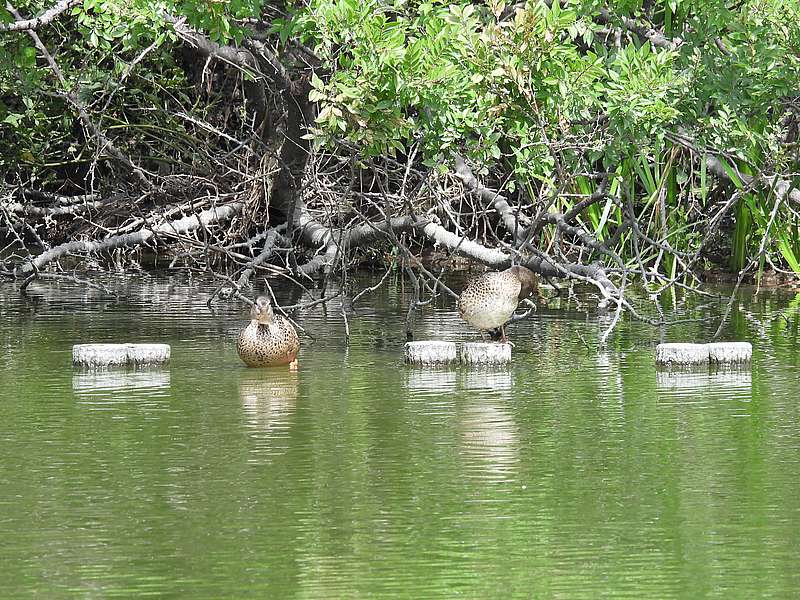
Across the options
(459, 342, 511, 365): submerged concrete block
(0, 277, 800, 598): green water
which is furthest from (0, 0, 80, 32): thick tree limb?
(459, 342, 511, 365): submerged concrete block

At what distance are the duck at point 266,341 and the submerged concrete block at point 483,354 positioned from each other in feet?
3.17

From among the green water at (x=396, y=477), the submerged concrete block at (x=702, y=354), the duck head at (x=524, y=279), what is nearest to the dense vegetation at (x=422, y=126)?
the duck head at (x=524, y=279)

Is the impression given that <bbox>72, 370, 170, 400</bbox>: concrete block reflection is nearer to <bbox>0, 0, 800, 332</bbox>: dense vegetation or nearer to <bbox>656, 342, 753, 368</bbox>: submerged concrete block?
<bbox>0, 0, 800, 332</bbox>: dense vegetation

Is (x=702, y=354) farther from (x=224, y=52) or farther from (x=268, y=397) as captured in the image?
(x=224, y=52)

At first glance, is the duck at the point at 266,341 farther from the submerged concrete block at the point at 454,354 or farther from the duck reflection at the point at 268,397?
the submerged concrete block at the point at 454,354

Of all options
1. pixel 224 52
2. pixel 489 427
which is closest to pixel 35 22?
pixel 224 52

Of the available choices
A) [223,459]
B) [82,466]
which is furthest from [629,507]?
[82,466]

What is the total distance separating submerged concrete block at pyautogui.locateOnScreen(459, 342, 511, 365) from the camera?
929 centimetres

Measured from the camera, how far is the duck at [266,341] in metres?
9.09

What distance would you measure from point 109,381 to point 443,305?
475cm

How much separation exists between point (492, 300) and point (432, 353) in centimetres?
69

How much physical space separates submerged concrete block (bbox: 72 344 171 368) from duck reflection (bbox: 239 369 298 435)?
0.52 meters

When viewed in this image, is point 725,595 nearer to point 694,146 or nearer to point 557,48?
point 557,48

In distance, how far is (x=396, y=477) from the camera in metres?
6.27
